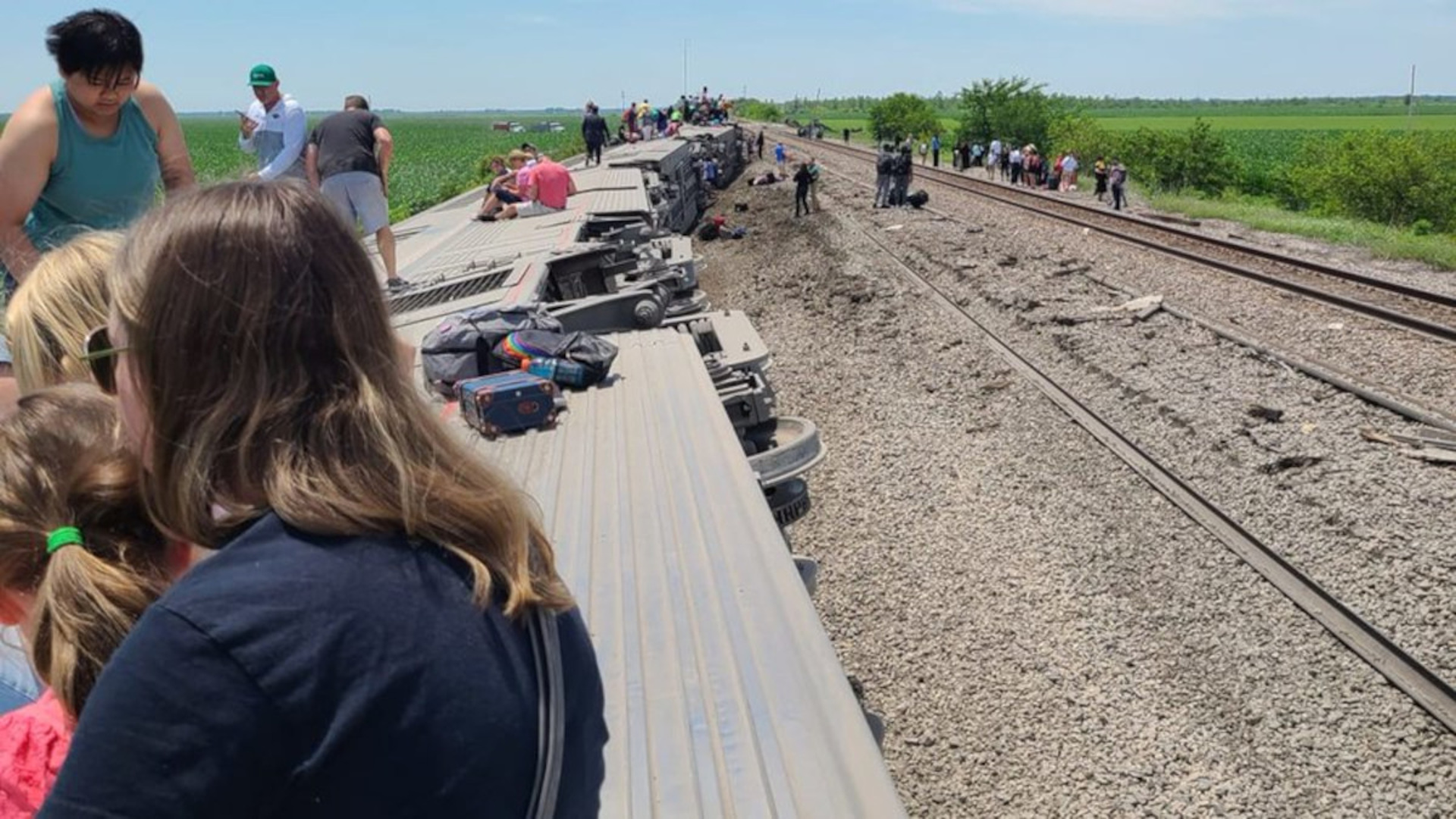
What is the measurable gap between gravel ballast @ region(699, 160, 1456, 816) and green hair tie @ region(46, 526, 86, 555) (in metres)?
3.80

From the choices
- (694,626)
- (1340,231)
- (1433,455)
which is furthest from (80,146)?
(1340,231)

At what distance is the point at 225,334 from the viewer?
1.27 m

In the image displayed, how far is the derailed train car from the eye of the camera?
76.1 inches

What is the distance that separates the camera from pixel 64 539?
1487mm

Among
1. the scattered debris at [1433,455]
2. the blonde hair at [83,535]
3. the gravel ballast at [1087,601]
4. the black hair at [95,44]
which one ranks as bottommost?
the gravel ballast at [1087,601]

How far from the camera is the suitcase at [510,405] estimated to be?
3941 mm

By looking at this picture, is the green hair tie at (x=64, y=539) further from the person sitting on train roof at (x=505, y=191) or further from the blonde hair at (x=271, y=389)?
the person sitting on train roof at (x=505, y=191)

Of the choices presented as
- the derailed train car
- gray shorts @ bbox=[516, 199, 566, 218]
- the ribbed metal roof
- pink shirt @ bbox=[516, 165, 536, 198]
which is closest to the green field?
pink shirt @ bbox=[516, 165, 536, 198]

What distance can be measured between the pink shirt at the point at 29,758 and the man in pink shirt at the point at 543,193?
34.5 ft

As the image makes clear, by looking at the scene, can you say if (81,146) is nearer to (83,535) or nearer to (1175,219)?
(83,535)

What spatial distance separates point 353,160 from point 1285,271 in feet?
39.0

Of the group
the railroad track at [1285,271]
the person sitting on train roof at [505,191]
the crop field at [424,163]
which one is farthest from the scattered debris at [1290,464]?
the person sitting on train roof at [505,191]

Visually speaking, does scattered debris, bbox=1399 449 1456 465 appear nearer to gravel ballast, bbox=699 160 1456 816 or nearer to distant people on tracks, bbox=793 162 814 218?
gravel ballast, bbox=699 160 1456 816

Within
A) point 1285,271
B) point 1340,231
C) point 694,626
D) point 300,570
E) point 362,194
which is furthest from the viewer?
point 1340,231
